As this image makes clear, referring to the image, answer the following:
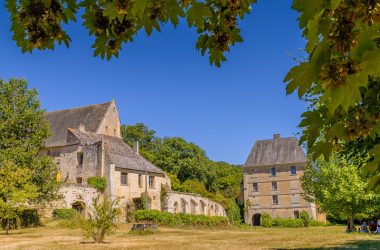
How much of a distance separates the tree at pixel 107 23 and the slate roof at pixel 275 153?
6142 centimetres

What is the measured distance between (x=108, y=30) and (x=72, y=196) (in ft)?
126

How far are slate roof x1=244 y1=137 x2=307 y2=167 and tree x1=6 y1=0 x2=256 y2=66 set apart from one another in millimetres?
61421

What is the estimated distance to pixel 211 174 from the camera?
65.2 m

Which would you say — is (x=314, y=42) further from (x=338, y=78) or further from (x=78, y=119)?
(x=78, y=119)

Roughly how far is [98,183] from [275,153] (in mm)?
31662

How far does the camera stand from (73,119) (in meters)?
49.9

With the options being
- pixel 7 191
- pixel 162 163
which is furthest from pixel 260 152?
pixel 7 191

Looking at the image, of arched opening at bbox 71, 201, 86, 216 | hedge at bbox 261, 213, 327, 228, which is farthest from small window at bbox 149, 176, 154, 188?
hedge at bbox 261, 213, 327, 228

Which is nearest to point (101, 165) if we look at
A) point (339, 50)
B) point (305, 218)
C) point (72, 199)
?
point (72, 199)

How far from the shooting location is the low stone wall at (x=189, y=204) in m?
47.5

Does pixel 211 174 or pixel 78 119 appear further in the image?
pixel 211 174

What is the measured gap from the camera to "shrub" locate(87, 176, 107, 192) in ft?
139

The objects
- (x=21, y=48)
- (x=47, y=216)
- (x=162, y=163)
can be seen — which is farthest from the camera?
(x=162, y=163)

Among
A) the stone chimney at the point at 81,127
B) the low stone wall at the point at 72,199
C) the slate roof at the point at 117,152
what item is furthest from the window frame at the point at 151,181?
the stone chimney at the point at 81,127
